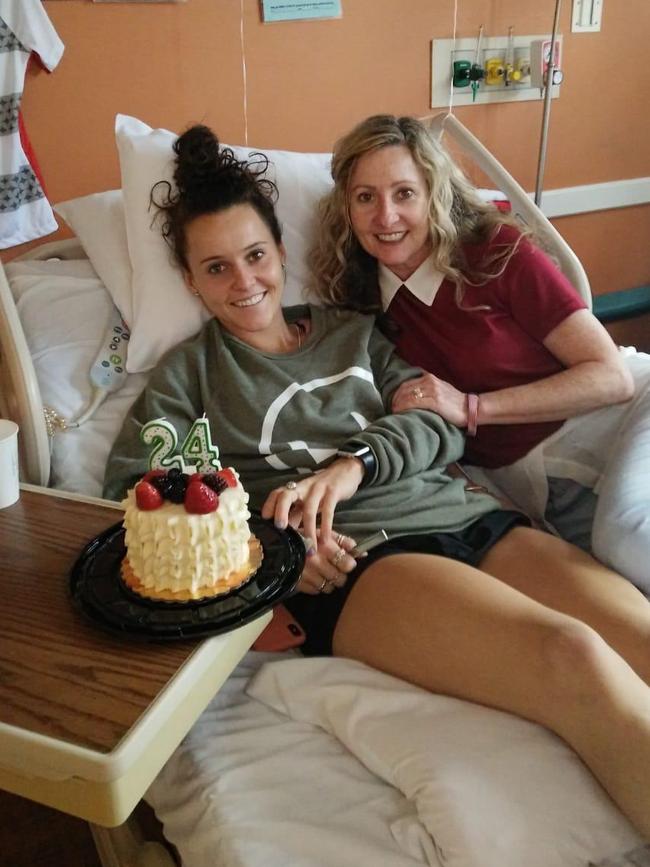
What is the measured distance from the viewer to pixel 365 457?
1365mm

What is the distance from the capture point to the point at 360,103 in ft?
7.41

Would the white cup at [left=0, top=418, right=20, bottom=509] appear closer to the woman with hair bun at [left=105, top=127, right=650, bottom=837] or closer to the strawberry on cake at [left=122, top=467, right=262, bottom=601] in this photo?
the woman with hair bun at [left=105, top=127, right=650, bottom=837]

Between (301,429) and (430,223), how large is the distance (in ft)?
1.63

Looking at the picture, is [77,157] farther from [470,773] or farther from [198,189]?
[470,773]

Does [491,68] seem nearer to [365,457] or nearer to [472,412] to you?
[472,412]

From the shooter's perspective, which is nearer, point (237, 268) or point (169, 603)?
point (169, 603)

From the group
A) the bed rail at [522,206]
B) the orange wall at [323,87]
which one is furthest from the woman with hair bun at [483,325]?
the orange wall at [323,87]

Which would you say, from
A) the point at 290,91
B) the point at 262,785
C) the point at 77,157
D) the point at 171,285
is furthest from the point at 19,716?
the point at 290,91

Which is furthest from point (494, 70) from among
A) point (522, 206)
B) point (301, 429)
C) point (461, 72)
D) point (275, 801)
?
point (275, 801)

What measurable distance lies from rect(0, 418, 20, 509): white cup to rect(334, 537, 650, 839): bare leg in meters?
0.55

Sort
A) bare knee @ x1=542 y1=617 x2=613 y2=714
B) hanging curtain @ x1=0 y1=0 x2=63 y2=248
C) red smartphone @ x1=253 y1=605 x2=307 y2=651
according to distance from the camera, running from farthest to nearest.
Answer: hanging curtain @ x1=0 y1=0 x2=63 y2=248, red smartphone @ x1=253 y1=605 x2=307 y2=651, bare knee @ x1=542 y1=617 x2=613 y2=714

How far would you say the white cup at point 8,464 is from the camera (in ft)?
3.97

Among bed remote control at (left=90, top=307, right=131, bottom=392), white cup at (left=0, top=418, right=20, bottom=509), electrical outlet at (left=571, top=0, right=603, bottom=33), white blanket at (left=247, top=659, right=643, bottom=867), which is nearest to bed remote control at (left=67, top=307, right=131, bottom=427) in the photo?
bed remote control at (left=90, top=307, right=131, bottom=392)

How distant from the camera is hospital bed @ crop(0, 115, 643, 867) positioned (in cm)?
98
